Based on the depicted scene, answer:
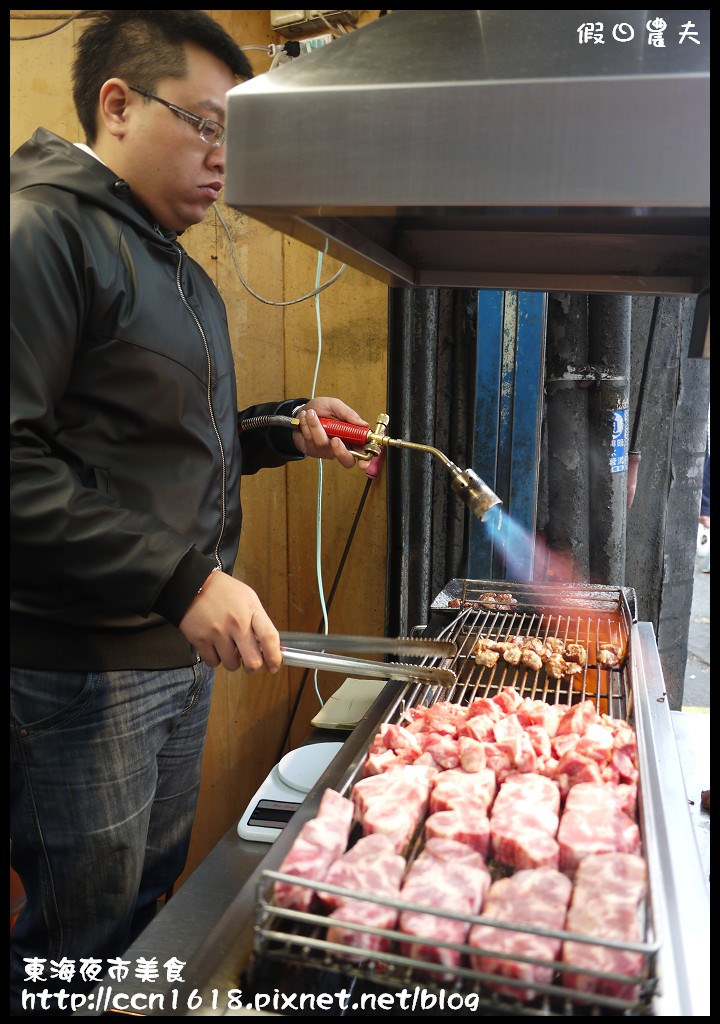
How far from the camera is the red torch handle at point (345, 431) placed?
251cm

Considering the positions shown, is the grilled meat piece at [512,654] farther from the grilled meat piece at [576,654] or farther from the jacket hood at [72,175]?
the jacket hood at [72,175]

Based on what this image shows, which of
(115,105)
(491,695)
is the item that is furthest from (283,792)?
(115,105)

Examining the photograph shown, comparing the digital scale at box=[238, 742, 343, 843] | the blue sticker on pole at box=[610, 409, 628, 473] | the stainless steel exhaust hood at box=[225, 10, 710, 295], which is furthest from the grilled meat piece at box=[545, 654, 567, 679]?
the blue sticker on pole at box=[610, 409, 628, 473]

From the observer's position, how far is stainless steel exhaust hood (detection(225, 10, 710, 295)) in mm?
1193

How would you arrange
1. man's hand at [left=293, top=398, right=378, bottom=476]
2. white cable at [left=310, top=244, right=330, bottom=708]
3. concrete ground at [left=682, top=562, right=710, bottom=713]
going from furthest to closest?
concrete ground at [left=682, top=562, right=710, bottom=713]
white cable at [left=310, top=244, right=330, bottom=708]
man's hand at [left=293, top=398, right=378, bottom=476]

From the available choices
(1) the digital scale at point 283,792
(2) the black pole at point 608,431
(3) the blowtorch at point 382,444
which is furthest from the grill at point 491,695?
(2) the black pole at point 608,431

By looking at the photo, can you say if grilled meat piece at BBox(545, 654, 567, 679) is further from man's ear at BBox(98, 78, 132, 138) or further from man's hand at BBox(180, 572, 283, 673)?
man's ear at BBox(98, 78, 132, 138)

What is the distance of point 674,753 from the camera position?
5.91ft

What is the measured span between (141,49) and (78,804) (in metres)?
1.97

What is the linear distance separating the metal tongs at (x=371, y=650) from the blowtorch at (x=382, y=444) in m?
0.39

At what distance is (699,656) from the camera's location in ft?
21.4

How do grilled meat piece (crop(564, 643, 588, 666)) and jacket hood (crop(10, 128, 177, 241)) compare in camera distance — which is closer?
jacket hood (crop(10, 128, 177, 241))
